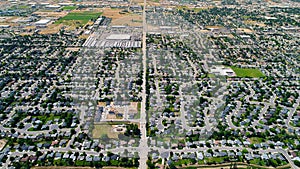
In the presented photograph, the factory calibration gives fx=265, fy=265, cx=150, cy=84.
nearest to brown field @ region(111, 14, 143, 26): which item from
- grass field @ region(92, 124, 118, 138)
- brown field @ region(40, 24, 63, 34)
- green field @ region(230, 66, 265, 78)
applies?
brown field @ region(40, 24, 63, 34)

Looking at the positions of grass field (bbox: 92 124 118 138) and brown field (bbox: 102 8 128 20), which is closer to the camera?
grass field (bbox: 92 124 118 138)

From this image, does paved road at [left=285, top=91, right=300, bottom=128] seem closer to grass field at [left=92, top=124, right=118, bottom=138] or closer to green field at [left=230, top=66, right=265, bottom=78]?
green field at [left=230, top=66, right=265, bottom=78]

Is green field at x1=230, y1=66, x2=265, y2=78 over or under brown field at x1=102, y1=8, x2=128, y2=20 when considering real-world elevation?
under

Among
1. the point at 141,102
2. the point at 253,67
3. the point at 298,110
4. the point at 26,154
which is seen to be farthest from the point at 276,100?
the point at 26,154

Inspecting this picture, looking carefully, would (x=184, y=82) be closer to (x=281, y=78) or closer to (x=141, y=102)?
(x=141, y=102)

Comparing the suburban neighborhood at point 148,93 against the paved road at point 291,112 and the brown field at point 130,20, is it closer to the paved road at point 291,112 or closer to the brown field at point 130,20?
the paved road at point 291,112

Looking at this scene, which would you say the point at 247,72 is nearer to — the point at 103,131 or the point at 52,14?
the point at 103,131
